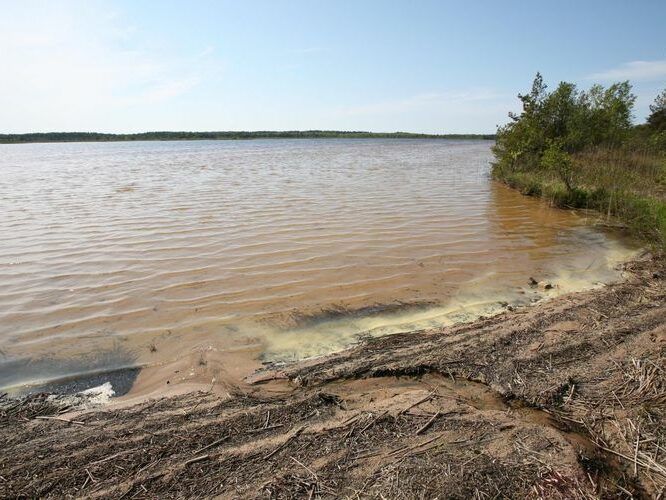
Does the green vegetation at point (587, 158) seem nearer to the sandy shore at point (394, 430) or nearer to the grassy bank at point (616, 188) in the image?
the grassy bank at point (616, 188)

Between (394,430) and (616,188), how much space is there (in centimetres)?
1151

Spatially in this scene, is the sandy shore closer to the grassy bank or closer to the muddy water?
the muddy water

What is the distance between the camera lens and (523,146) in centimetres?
1661

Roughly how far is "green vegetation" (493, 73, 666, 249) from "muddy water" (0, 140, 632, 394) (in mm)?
1012

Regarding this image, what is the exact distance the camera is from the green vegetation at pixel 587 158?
10904 millimetres

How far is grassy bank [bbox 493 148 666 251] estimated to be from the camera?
351 inches

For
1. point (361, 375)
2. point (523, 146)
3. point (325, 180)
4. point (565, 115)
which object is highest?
point (565, 115)

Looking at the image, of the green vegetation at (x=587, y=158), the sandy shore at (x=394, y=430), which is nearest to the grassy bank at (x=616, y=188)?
the green vegetation at (x=587, y=158)

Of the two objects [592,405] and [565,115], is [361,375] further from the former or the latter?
[565,115]

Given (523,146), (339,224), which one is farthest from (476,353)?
(523,146)

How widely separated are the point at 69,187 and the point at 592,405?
18.9 m

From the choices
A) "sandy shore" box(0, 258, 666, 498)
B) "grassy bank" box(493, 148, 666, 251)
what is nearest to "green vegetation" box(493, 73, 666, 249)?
"grassy bank" box(493, 148, 666, 251)

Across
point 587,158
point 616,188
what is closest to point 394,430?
point 616,188

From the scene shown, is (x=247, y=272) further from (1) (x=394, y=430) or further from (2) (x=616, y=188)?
(2) (x=616, y=188)
